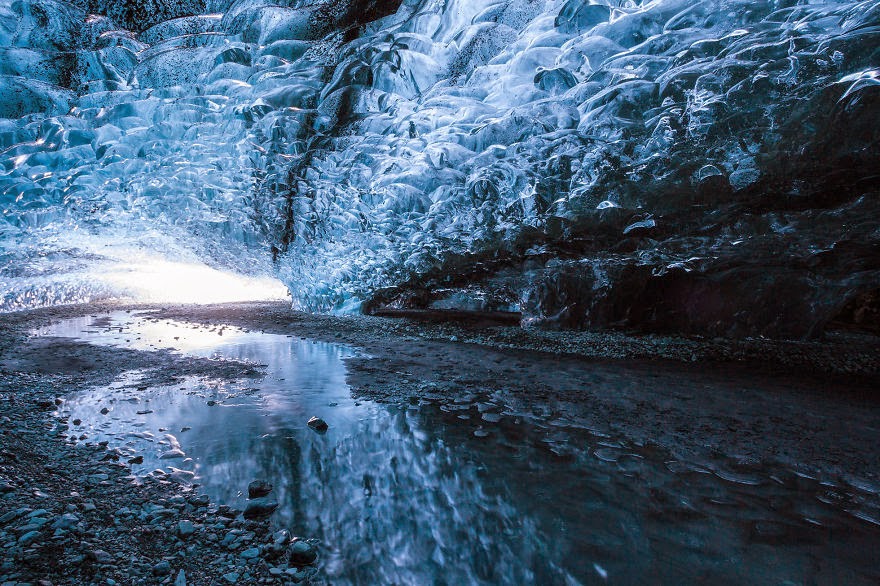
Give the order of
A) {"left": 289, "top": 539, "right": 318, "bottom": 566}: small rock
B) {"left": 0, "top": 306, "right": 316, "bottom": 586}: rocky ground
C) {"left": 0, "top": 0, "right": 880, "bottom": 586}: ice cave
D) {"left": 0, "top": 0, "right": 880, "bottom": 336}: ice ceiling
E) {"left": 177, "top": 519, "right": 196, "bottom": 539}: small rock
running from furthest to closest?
1. {"left": 0, "top": 0, "right": 880, "bottom": 336}: ice ceiling
2. {"left": 0, "top": 0, "right": 880, "bottom": 586}: ice cave
3. {"left": 177, "top": 519, "right": 196, "bottom": 539}: small rock
4. {"left": 289, "top": 539, "right": 318, "bottom": 566}: small rock
5. {"left": 0, "top": 306, "right": 316, "bottom": 586}: rocky ground

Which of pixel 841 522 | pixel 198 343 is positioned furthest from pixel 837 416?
pixel 198 343

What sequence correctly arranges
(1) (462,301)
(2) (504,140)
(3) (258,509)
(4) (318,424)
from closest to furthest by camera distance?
1. (3) (258,509)
2. (4) (318,424)
3. (2) (504,140)
4. (1) (462,301)

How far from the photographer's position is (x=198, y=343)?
22.9 ft

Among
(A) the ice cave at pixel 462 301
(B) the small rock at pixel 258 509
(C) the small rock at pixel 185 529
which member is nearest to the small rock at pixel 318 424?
(A) the ice cave at pixel 462 301

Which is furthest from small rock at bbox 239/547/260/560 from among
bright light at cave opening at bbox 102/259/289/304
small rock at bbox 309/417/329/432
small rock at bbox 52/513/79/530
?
bright light at cave opening at bbox 102/259/289/304

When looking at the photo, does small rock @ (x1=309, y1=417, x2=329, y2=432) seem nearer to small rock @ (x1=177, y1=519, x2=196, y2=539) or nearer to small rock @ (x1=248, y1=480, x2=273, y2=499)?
small rock @ (x1=248, y1=480, x2=273, y2=499)

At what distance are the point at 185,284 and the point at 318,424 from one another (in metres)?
21.9

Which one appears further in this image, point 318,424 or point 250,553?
point 318,424

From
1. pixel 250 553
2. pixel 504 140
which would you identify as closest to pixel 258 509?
pixel 250 553

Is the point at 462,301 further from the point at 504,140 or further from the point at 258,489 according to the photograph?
the point at 258,489

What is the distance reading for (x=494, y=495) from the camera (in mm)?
2207

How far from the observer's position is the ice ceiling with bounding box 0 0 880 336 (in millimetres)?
4414

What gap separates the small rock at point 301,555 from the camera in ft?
5.47

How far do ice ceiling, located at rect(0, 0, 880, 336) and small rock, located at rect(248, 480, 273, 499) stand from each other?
5328 mm
